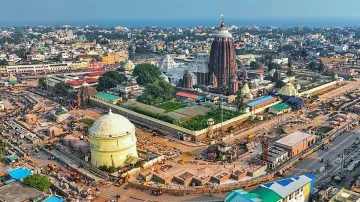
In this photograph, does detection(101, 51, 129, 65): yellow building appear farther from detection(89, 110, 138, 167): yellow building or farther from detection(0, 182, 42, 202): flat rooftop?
detection(0, 182, 42, 202): flat rooftop

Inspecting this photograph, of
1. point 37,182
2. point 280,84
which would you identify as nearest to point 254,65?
point 280,84

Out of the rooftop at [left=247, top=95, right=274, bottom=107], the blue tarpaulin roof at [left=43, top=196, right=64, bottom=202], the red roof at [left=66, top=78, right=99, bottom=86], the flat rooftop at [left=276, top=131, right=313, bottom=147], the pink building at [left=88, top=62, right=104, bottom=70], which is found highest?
the pink building at [left=88, top=62, right=104, bottom=70]

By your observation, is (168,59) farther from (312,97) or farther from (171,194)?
(171,194)

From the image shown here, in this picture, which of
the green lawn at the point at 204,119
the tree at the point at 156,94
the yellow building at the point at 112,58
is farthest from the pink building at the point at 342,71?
the yellow building at the point at 112,58

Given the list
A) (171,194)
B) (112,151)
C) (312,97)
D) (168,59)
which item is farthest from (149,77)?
(171,194)

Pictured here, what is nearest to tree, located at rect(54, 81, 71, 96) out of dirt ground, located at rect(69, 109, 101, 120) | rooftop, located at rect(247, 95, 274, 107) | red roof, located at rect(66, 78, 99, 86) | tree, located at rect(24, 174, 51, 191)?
red roof, located at rect(66, 78, 99, 86)
